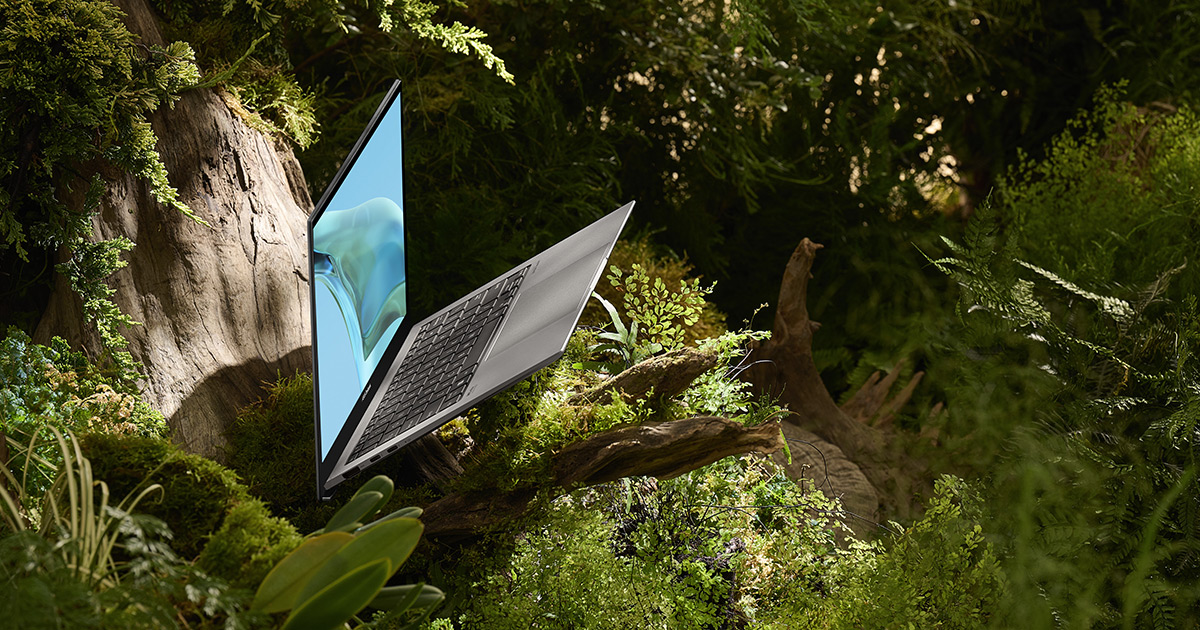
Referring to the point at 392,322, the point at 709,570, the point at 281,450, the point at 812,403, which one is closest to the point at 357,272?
the point at 392,322

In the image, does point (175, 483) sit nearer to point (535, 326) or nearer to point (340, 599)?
point (340, 599)

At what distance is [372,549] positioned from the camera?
2.11 ft

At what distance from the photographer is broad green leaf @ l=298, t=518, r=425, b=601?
645 millimetres

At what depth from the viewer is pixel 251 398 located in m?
1.19

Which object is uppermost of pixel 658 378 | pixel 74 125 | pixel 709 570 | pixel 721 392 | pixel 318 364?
pixel 74 125

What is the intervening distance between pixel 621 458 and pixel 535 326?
0.66ft

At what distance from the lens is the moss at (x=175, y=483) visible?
2.49 ft

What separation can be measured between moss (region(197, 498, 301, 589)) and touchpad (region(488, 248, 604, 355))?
1.07 ft

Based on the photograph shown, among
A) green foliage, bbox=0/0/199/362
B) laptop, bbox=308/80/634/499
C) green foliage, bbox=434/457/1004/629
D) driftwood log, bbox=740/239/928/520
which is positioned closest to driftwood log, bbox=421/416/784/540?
green foliage, bbox=434/457/1004/629

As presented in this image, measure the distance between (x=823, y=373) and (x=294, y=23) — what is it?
6.19 feet

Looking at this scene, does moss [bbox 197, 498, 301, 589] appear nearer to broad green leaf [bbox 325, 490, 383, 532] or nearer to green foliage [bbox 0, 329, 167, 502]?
broad green leaf [bbox 325, 490, 383, 532]

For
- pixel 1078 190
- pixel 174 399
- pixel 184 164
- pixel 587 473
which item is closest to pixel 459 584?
pixel 587 473

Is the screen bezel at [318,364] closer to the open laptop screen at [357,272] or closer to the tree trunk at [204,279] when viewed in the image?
the open laptop screen at [357,272]

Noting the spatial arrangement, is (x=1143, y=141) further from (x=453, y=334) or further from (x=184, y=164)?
(x=184, y=164)
